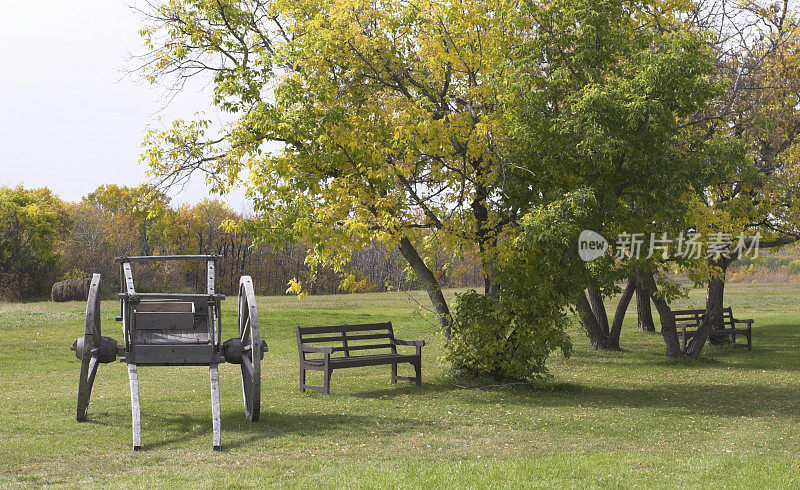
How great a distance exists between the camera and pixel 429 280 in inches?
537

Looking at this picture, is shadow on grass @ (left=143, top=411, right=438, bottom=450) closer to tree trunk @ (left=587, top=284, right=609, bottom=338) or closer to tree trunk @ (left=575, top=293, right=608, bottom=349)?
tree trunk @ (left=575, top=293, right=608, bottom=349)

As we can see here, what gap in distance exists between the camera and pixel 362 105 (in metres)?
13.1

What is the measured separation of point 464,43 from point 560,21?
165 centimetres

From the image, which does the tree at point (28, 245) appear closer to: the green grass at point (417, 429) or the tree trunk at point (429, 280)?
the green grass at point (417, 429)

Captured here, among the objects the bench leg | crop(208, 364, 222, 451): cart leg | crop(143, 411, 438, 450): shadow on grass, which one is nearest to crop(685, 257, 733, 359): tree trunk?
the bench leg

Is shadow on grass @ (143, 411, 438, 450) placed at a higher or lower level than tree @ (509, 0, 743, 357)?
lower

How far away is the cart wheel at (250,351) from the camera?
8.27m

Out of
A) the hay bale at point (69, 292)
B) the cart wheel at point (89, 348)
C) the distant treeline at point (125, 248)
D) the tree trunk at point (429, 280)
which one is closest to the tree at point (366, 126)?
the tree trunk at point (429, 280)

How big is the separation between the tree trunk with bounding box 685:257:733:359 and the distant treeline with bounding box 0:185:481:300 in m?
30.2

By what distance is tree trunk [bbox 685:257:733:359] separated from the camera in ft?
57.9

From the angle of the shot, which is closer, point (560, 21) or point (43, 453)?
point (43, 453)

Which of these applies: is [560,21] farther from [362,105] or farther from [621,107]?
[362,105]

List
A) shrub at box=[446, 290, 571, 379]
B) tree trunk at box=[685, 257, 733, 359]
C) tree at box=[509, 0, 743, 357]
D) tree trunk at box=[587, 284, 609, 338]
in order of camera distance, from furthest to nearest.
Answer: tree trunk at box=[587, 284, 609, 338] < tree trunk at box=[685, 257, 733, 359] < shrub at box=[446, 290, 571, 379] < tree at box=[509, 0, 743, 357]

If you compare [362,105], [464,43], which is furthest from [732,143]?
[362,105]
